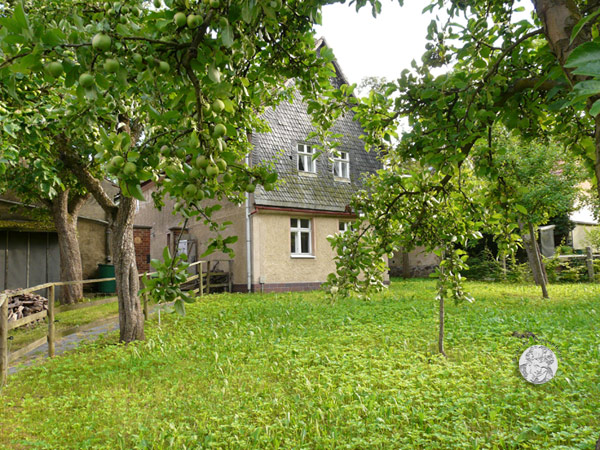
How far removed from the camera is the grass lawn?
3607 millimetres

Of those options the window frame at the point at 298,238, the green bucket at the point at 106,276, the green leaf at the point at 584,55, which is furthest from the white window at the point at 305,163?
the green leaf at the point at 584,55

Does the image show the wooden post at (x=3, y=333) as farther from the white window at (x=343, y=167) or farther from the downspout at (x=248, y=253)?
the white window at (x=343, y=167)

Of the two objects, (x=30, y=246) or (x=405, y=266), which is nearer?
(x=30, y=246)

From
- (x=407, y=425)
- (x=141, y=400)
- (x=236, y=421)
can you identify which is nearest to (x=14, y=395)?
(x=141, y=400)

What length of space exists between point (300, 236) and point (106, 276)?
8357mm

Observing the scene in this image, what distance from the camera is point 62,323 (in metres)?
10.2

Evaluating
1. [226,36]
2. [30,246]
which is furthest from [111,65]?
[30,246]

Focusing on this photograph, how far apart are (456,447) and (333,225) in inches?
507

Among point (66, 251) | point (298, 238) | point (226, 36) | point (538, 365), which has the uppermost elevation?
point (226, 36)

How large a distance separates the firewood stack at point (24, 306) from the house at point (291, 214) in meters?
4.66

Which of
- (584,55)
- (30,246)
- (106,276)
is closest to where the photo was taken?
(584,55)

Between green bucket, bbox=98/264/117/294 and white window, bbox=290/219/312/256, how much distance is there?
7.64m

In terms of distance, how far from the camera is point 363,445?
3.43 meters

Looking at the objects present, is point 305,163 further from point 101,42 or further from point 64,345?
point 101,42
